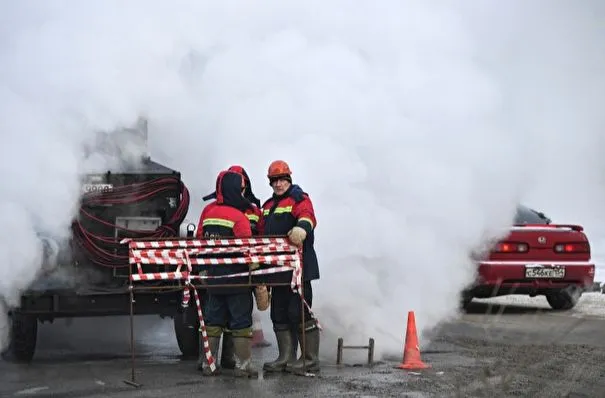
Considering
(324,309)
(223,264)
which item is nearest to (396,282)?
(324,309)

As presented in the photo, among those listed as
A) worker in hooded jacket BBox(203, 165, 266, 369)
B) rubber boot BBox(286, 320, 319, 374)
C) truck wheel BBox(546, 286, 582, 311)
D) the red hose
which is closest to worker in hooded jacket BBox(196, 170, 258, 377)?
worker in hooded jacket BBox(203, 165, 266, 369)

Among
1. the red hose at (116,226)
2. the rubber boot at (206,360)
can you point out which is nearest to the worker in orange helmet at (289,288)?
the rubber boot at (206,360)

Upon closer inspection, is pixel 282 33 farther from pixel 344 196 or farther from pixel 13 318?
pixel 13 318

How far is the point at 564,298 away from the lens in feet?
44.6

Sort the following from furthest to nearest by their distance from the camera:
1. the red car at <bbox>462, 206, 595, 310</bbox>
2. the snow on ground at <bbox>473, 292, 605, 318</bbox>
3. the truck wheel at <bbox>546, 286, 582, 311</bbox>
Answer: the snow on ground at <bbox>473, 292, 605, 318</bbox> → the truck wheel at <bbox>546, 286, 582, 311</bbox> → the red car at <bbox>462, 206, 595, 310</bbox>

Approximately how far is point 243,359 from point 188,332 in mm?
1358

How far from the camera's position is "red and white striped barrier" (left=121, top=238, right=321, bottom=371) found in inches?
328

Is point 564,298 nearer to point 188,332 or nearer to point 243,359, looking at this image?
point 188,332

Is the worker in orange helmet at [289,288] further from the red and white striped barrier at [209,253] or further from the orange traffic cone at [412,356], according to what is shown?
the orange traffic cone at [412,356]

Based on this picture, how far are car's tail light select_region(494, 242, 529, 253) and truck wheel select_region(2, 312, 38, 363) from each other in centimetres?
618

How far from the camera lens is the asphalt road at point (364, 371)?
23.8 feet

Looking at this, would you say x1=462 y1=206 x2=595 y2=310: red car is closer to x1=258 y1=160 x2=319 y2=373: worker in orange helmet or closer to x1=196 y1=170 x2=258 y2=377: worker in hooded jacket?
x1=258 y1=160 x2=319 y2=373: worker in orange helmet

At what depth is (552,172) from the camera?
1357 inches

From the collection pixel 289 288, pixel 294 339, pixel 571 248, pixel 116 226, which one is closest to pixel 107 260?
pixel 116 226
